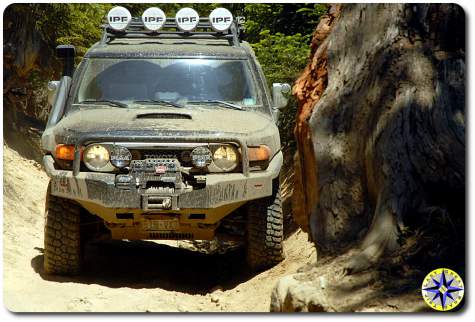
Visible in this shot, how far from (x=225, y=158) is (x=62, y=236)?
4.78 ft

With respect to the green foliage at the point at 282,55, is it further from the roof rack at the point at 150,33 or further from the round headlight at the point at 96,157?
the round headlight at the point at 96,157

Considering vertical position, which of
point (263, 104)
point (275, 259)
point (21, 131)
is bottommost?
point (21, 131)

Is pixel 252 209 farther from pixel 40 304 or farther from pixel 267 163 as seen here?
pixel 40 304

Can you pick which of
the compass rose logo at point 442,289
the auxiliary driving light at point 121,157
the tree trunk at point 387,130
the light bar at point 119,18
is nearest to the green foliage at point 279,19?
the light bar at point 119,18

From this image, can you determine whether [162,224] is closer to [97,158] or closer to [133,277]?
[97,158]

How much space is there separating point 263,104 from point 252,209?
1046 millimetres

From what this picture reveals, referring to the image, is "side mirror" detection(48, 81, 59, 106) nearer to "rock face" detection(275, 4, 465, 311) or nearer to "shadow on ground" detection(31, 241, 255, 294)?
"shadow on ground" detection(31, 241, 255, 294)

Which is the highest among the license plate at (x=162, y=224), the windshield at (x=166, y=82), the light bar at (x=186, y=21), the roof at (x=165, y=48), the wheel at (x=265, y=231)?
the light bar at (x=186, y=21)

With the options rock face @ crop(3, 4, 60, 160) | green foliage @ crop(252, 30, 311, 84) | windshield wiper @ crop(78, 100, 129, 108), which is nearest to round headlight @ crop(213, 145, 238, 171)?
windshield wiper @ crop(78, 100, 129, 108)

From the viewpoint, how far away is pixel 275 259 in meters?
7.05

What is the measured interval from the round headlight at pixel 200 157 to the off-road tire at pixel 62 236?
1.14 meters

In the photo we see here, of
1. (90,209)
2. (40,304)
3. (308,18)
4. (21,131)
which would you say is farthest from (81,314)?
(21,131)

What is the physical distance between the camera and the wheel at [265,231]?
693 centimetres

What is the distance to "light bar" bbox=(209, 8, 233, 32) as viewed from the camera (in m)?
7.77
